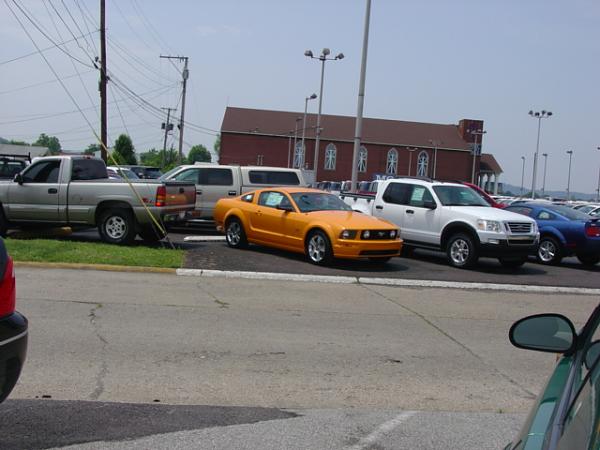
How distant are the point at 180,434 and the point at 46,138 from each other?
18153 cm

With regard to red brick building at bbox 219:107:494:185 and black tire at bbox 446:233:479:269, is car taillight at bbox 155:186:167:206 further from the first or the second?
red brick building at bbox 219:107:494:185

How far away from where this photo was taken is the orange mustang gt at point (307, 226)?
13.9 metres

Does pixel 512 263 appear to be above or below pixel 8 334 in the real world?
below

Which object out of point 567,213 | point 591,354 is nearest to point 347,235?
point 567,213

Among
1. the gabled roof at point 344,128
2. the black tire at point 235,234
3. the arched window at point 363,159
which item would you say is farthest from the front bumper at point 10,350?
the arched window at point 363,159

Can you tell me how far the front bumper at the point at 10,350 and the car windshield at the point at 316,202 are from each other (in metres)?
10.9

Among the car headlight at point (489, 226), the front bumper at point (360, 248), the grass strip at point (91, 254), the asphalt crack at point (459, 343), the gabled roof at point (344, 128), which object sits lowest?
the asphalt crack at point (459, 343)

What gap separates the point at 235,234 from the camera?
1623 cm

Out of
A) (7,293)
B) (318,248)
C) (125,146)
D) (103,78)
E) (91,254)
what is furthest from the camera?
(125,146)

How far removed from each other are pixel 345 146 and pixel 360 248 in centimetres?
8746

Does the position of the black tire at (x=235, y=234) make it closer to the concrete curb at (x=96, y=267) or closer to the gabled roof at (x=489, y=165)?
the concrete curb at (x=96, y=267)

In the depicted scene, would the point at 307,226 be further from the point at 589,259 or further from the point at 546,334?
the point at 546,334

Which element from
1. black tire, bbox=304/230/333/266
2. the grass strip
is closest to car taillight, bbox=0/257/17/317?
the grass strip

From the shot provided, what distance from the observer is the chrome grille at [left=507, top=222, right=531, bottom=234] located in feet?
48.9
